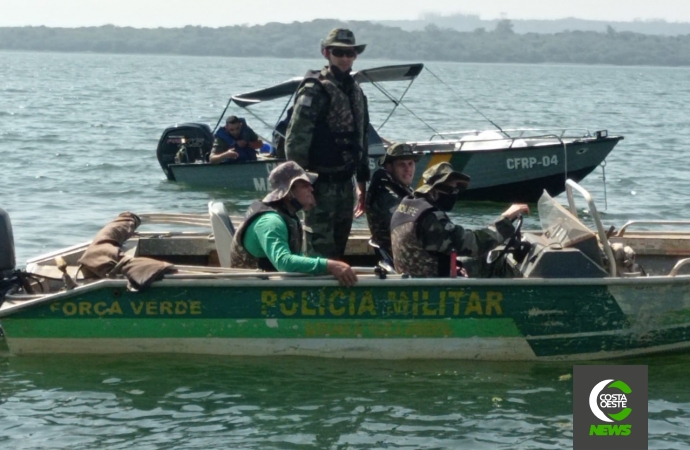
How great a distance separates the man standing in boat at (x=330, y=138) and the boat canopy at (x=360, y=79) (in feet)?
25.5

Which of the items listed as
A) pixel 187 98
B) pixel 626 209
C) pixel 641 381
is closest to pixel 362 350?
pixel 641 381

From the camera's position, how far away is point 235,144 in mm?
18031

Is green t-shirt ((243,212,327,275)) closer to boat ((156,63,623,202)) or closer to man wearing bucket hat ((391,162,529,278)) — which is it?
man wearing bucket hat ((391,162,529,278))

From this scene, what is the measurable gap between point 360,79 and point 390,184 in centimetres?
852

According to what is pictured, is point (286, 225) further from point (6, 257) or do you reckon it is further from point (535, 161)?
point (535, 161)

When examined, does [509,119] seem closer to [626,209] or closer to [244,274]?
[626,209]

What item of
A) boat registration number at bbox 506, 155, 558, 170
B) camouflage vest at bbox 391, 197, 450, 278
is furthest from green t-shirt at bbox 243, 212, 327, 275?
boat registration number at bbox 506, 155, 558, 170

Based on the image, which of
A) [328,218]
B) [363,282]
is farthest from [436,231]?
[328,218]

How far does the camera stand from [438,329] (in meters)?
8.20

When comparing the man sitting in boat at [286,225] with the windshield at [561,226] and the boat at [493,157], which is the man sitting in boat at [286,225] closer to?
the windshield at [561,226]

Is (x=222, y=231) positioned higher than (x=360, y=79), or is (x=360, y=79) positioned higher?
(x=360, y=79)

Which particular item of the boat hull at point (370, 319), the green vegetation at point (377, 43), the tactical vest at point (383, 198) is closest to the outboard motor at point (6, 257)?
the boat hull at point (370, 319)

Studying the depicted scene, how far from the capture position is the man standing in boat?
8.77 m

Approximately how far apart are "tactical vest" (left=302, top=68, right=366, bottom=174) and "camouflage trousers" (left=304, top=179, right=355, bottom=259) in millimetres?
134
